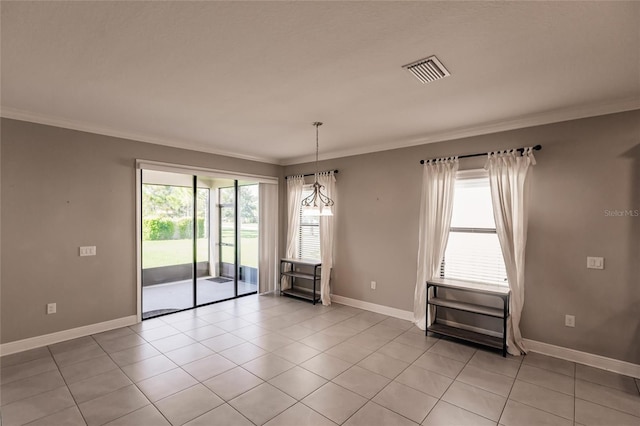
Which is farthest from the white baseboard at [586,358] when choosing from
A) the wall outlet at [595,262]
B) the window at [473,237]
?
the wall outlet at [595,262]

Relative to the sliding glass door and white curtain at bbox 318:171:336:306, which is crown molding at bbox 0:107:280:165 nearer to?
the sliding glass door

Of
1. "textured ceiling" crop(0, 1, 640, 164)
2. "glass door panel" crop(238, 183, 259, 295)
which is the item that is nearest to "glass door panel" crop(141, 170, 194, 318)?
"glass door panel" crop(238, 183, 259, 295)

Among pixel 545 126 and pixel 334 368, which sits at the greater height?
pixel 545 126

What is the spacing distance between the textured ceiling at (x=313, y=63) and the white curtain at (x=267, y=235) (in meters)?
2.36

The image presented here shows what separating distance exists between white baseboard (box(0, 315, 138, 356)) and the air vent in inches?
186

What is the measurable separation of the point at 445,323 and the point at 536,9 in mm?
3674

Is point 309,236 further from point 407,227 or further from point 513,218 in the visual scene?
point 513,218

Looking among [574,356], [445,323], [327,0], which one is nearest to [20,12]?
[327,0]

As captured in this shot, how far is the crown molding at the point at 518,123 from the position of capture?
3.01m

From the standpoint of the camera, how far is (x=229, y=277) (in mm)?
5863

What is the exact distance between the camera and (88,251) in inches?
153

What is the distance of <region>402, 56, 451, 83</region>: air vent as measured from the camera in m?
2.22

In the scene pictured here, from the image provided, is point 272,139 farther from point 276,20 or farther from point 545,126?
point 545,126

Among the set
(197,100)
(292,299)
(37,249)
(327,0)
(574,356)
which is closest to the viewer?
(327,0)
